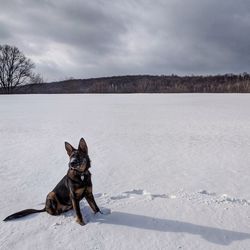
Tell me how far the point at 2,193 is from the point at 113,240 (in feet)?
8.63

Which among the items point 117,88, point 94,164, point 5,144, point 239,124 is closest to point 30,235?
point 94,164

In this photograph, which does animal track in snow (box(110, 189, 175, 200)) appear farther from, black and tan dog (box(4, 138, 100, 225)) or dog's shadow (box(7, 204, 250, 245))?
black and tan dog (box(4, 138, 100, 225))

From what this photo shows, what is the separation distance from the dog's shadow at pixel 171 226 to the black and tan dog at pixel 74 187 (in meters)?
0.30

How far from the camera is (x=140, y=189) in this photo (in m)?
4.55

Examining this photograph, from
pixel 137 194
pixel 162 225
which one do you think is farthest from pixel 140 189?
pixel 162 225

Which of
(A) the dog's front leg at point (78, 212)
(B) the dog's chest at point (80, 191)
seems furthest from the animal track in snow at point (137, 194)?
(B) the dog's chest at point (80, 191)

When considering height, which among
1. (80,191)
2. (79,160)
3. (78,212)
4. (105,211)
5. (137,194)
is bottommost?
(137,194)

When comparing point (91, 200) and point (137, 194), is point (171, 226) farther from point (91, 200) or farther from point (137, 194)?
point (137, 194)

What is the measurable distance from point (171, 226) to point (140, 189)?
145 cm

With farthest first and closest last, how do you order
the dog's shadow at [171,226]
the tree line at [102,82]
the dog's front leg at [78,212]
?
the tree line at [102,82], the dog's front leg at [78,212], the dog's shadow at [171,226]

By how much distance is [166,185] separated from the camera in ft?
15.6

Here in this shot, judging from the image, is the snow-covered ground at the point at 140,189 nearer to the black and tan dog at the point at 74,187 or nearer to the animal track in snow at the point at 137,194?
the animal track in snow at the point at 137,194

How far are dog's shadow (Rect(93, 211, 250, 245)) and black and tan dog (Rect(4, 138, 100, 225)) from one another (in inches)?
11.7

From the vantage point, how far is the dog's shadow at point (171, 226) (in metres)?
2.91
